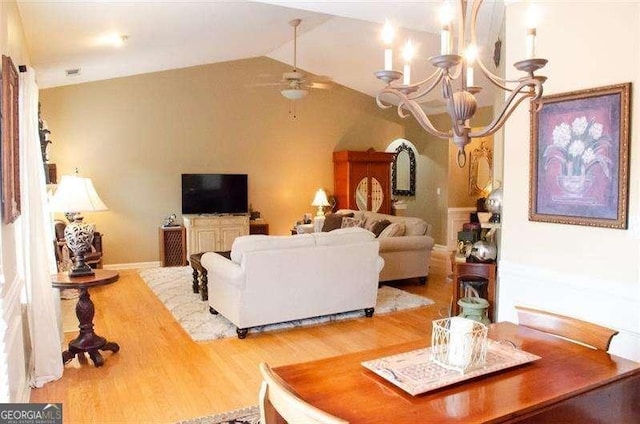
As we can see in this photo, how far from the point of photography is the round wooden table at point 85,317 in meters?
3.80

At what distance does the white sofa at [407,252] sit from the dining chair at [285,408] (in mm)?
4726

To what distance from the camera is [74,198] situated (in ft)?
12.7

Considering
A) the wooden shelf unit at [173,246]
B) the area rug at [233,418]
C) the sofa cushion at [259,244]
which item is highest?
the sofa cushion at [259,244]

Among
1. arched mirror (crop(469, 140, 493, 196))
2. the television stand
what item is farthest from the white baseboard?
arched mirror (crop(469, 140, 493, 196))

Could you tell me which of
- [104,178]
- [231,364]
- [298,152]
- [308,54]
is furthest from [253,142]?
[231,364]

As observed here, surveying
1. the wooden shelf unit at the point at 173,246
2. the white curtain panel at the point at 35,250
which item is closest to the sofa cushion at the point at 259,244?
the white curtain panel at the point at 35,250

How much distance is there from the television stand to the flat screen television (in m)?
0.20

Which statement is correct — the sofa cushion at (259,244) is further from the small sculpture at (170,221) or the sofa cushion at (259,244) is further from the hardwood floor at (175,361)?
the small sculpture at (170,221)

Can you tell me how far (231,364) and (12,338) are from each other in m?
1.71

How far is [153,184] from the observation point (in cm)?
805

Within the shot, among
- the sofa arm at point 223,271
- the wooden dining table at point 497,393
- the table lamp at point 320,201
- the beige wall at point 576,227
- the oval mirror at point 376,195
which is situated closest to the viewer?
the wooden dining table at point 497,393

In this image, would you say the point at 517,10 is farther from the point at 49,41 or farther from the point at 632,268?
the point at 49,41

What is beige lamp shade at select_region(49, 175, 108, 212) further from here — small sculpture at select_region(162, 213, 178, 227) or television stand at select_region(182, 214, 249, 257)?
small sculpture at select_region(162, 213, 178, 227)

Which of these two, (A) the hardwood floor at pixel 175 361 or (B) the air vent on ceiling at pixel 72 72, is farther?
(B) the air vent on ceiling at pixel 72 72
